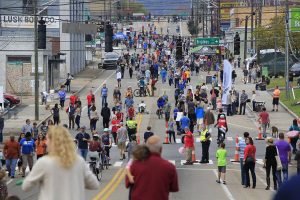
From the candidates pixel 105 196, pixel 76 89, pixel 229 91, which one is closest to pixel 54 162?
pixel 105 196

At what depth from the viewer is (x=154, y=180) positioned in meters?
9.30

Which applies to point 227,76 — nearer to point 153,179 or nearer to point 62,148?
point 153,179

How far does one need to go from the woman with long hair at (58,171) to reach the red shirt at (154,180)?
1025 millimetres

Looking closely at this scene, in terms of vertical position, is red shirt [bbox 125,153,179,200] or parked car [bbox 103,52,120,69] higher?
red shirt [bbox 125,153,179,200]

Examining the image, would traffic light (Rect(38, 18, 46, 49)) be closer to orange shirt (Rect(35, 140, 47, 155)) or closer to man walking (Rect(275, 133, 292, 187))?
orange shirt (Rect(35, 140, 47, 155))

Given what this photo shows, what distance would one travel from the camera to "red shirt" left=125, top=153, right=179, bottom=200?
366 inches

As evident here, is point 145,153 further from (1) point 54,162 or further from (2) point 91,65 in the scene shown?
(2) point 91,65

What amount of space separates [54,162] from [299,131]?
2431 cm

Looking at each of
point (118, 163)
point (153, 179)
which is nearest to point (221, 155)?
point (118, 163)

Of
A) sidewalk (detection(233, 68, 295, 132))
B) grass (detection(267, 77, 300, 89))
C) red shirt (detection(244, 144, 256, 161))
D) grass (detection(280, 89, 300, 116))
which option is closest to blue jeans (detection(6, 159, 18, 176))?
red shirt (detection(244, 144, 256, 161))

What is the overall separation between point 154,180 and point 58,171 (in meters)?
1.25

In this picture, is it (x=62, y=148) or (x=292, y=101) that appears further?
(x=292, y=101)

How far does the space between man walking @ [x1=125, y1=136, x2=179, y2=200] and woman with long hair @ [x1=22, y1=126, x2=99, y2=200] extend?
3.37 feet

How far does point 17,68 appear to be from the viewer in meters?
59.4
